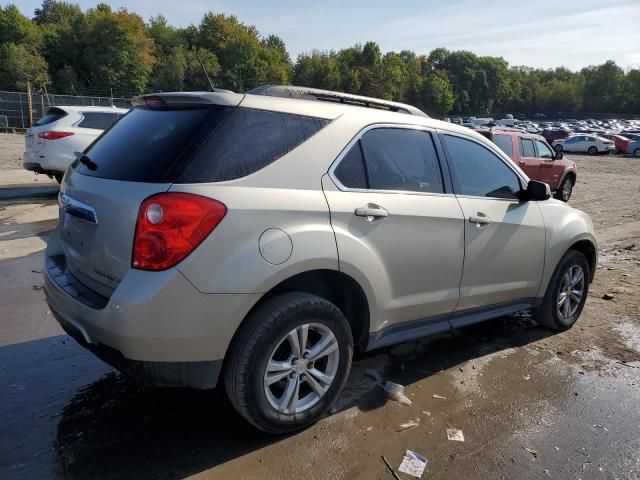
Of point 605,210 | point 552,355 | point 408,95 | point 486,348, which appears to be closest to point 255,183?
point 486,348

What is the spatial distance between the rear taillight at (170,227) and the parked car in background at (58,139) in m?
8.26

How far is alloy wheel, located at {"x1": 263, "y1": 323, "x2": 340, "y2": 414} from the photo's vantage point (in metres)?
2.87

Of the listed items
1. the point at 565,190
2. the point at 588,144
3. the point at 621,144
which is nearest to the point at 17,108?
the point at 565,190

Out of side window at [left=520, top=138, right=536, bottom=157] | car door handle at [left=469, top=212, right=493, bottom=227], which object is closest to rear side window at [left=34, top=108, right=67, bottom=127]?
car door handle at [left=469, top=212, right=493, bottom=227]

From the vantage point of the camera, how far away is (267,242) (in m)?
2.69

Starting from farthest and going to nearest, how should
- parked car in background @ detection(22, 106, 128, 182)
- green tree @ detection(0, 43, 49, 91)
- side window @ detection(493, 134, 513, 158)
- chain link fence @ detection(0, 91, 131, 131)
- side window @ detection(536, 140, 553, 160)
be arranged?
green tree @ detection(0, 43, 49, 91) → chain link fence @ detection(0, 91, 131, 131) → side window @ detection(536, 140, 553, 160) → side window @ detection(493, 134, 513, 158) → parked car in background @ detection(22, 106, 128, 182)

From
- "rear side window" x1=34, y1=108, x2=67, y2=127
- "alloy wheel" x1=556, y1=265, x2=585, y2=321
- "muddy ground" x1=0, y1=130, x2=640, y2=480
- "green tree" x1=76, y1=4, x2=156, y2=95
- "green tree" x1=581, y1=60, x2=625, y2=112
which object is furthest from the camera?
"green tree" x1=581, y1=60, x2=625, y2=112

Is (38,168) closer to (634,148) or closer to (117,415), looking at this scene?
(117,415)

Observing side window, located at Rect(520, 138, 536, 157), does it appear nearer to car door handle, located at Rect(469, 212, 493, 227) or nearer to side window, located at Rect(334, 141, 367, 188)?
car door handle, located at Rect(469, 212, 493, 227)

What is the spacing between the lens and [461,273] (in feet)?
12.3

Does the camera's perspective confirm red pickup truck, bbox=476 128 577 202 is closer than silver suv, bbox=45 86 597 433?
No

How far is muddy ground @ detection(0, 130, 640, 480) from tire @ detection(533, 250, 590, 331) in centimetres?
14

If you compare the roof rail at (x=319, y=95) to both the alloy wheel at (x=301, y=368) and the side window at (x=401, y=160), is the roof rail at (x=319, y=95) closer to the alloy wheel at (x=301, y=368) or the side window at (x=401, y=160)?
the side window at (x=401, y=160)

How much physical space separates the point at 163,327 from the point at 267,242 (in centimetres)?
64
